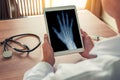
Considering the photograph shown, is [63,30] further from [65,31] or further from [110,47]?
[110,47]

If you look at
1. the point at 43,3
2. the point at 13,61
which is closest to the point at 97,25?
the point at 13,61

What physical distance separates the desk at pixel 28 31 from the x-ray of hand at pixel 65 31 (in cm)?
7

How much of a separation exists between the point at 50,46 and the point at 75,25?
0.17 meters

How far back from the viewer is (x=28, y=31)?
4.29ft

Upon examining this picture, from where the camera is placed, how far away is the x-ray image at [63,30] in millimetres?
1037

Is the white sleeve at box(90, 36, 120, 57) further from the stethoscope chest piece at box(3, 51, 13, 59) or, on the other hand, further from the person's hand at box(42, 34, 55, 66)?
the stethoscope chest piece at box(3, 51, 13, 59)

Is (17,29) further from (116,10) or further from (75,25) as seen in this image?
(116,10)

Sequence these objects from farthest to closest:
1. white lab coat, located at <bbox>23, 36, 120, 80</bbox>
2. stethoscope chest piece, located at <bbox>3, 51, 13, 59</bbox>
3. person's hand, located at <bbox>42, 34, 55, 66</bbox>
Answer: stethoscope chest piece, located at <bbox>3, 51, 13, 59</bbox> → person's hand, located at <bbox>42, 34, 55, 66</bbox> → white lab coat, located at <bbox>23, 36, 120, 80</bbox>

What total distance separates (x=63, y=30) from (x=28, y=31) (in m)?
0.33

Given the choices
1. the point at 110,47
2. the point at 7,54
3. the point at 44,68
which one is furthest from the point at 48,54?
the point at 110,47

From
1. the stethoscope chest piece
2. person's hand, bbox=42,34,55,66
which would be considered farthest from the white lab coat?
the stethoscope chest piece

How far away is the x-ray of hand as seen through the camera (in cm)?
104

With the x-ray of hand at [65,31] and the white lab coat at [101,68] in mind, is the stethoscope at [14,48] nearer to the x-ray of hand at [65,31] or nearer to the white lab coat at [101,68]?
the x-ray of hand at [65,31]

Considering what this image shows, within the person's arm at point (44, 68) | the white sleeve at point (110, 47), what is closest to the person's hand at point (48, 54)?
the person's arm at point (44, 68)
